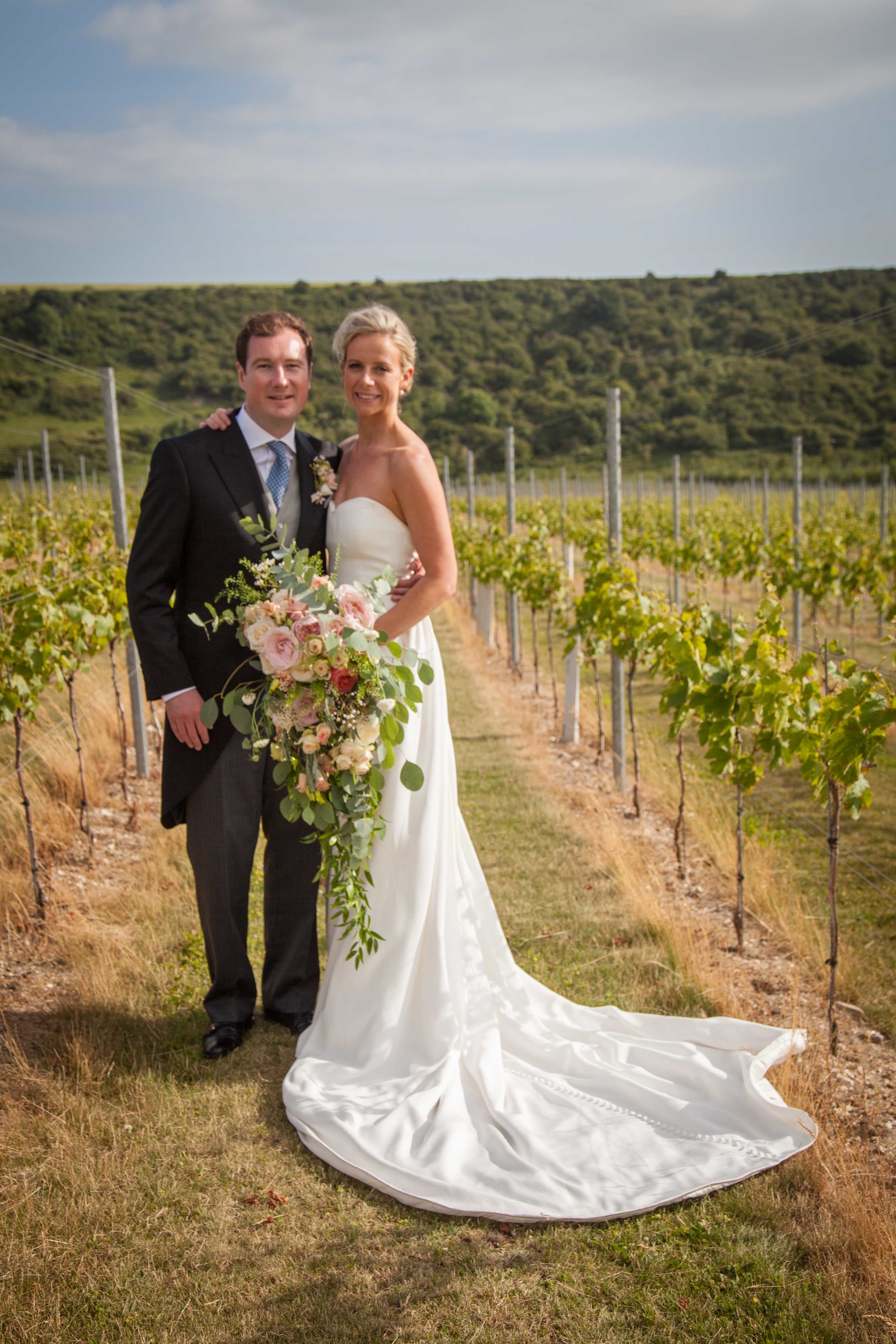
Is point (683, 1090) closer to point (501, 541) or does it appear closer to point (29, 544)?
point (29, 544)

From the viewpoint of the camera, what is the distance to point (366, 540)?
2852mm

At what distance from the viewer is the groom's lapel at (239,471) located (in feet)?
9.30

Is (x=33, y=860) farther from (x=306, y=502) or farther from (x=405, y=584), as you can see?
(x=405, y=584)

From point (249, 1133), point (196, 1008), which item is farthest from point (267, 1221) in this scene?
point (196, 1008)

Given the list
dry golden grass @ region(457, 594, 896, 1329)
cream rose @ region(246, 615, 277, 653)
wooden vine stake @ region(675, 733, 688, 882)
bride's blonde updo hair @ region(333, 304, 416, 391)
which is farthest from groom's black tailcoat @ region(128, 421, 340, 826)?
wooden vine stake @ region(675, 733, 688, 882)

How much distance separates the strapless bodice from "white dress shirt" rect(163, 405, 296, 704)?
25 centimetres

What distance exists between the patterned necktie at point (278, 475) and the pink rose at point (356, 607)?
0.72 meters

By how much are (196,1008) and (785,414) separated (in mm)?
46974

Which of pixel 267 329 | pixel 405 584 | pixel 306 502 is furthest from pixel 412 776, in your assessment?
pixel 267 329

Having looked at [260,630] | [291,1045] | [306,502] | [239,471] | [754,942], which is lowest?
[754,942]

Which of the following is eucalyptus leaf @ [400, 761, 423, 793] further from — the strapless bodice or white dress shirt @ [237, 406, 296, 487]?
white dress shirt @ [237, 406, 296, 487]

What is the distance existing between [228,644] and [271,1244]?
5.34 ft

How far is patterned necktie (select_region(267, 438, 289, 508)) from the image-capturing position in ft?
9.64

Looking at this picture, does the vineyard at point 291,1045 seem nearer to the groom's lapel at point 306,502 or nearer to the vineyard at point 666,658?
the vineyard at point 666,658
